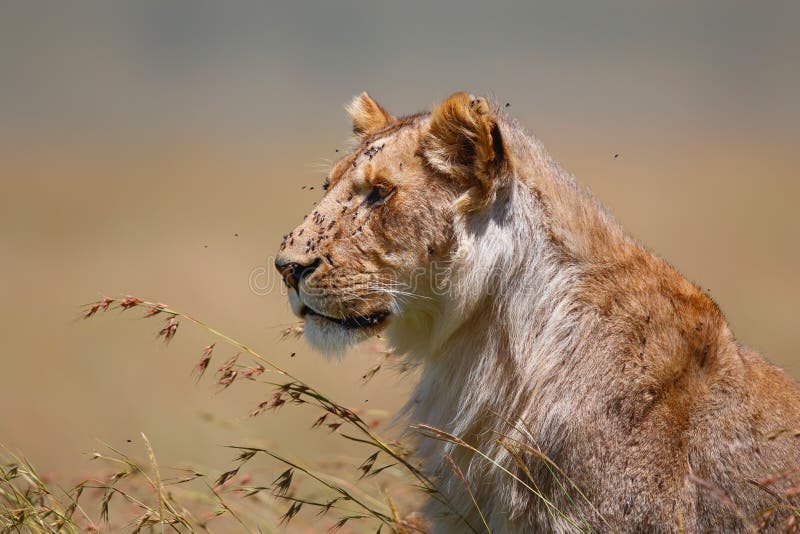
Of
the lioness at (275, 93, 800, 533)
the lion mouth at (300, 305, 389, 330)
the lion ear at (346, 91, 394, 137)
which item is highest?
the lion ear at (346, 91, 394, 137)

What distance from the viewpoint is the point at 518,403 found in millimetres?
4715

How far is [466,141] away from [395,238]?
59 centimetres

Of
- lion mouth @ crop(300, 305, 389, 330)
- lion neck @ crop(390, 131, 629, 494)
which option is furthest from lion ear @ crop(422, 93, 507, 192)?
lion mouth @ crop(300, 305, 389, 330)

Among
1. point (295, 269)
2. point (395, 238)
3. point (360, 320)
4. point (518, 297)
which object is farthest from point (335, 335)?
point (518, 297)

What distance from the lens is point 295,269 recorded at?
488 cm

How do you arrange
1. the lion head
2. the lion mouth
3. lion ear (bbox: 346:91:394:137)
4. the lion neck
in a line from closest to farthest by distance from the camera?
the lion neck, the lion head, the lion mouth, lion ear (bbox: 346:91:394:137)

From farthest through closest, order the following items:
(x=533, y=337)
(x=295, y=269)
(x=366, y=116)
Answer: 1. (x=366, y=116)
2. (x=295, y=269)
3. (x=533, y=337)

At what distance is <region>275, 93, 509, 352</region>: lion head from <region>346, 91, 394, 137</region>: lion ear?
842 mm

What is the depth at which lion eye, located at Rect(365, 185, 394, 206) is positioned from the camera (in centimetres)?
492

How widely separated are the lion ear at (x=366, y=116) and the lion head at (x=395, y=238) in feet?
2.76

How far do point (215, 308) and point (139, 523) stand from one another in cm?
1693

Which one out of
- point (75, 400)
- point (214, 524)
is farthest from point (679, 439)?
point (75, 400)

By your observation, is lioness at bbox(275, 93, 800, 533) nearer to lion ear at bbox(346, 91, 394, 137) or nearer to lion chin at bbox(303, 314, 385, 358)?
lion chin at bbox(303, 314, 385, 358)

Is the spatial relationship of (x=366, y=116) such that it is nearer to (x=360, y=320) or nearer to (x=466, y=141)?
(x=466, y=141)
